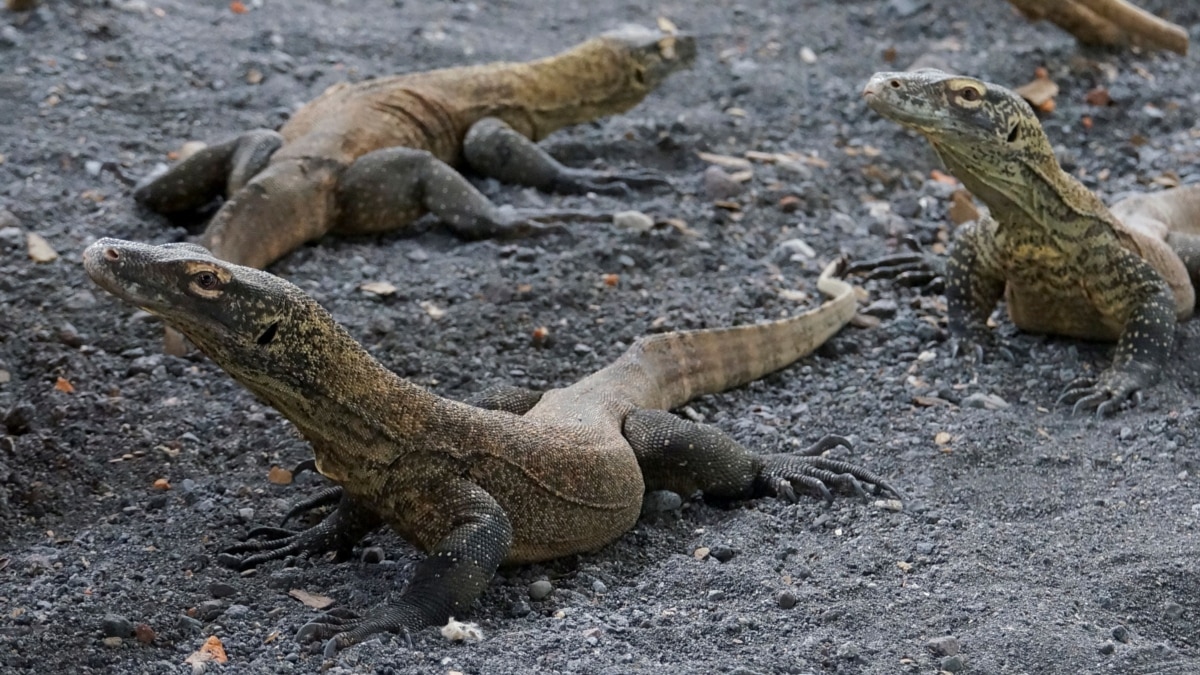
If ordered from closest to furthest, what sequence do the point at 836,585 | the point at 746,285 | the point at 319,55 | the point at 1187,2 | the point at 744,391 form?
the point at 836,585 < the point at 744,391 < the point at 746,285 < the point at 319,55 < the point at 1187,2

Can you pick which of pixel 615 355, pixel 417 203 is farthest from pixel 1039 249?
pixel 417 203

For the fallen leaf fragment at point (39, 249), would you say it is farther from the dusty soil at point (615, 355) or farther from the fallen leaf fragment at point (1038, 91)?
the fallen leaf fragment at point (1038, 91)

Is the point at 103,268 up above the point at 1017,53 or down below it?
above

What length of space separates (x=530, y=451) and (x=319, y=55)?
6111 mm

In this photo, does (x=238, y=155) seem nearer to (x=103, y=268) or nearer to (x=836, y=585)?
(x=103, y=268)

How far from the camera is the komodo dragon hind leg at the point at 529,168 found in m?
8.44

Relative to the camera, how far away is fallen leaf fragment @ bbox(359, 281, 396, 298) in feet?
22.9

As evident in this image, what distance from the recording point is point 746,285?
291 inches

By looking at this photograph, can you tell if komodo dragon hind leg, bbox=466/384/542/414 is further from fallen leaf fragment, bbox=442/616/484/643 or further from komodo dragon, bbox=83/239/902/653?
fallen leaf fragment, bbox=442/616/484/643

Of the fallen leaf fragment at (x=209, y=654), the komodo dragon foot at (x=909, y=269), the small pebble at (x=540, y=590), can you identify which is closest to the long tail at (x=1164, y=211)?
the komodo dragon foot at (x=909, y=269)

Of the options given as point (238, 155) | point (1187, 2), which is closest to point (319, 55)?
point (238, 155)

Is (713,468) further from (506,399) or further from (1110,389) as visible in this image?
(1110,389)

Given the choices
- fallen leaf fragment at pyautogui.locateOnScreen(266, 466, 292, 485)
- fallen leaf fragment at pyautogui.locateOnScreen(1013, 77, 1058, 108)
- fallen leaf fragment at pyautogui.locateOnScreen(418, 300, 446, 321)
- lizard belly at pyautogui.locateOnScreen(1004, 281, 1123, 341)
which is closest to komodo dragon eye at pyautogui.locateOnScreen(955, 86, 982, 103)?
lizard belly at pyautogui.locateOnScreen(1004, 281, 1123, 341)

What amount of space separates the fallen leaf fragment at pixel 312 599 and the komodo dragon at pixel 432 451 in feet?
0.70
